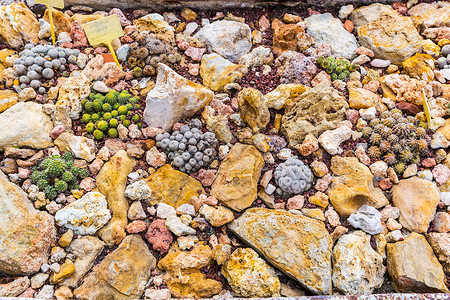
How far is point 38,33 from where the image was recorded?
5348 mm

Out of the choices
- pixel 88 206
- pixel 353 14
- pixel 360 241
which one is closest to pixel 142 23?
pixel 88 206

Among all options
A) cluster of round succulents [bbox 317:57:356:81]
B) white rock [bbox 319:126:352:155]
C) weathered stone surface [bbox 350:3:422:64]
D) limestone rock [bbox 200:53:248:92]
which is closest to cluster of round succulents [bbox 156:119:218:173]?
limestone rock [bbox 200:53:248:92]

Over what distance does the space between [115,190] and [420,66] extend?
4.92m

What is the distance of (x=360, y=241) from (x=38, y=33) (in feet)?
18.5

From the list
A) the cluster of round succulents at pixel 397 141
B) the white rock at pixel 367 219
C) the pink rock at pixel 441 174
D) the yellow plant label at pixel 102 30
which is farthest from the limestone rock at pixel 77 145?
the pink rock at pixel 441 174

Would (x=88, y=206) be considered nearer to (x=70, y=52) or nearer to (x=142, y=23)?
(x=70, y=52)

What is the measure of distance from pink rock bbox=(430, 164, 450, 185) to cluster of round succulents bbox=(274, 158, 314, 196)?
5.24 ft

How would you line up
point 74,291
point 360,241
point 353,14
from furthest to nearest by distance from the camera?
point 353,14 → point 360,241 → point 74,291

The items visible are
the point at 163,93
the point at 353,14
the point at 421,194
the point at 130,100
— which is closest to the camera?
the point at 421,194

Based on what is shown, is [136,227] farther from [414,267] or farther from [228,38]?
[228,38]

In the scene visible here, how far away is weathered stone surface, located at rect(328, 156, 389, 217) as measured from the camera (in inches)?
157

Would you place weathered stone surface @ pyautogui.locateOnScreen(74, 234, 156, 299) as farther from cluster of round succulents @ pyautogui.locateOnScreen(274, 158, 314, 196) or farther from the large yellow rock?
the large yellow rock

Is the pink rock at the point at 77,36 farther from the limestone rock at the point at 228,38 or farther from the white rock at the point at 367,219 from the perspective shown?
the white rock at the point at 367,219

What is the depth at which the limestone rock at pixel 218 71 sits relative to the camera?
5016 mm
